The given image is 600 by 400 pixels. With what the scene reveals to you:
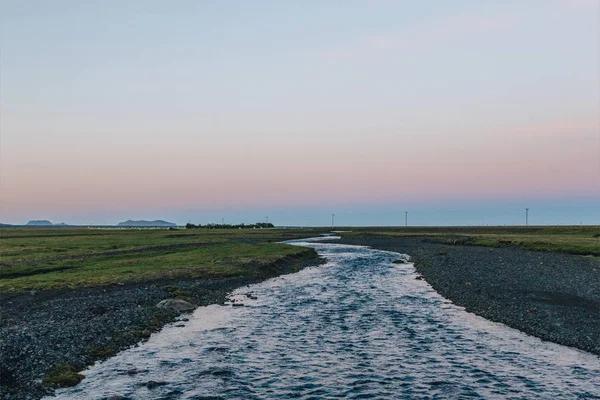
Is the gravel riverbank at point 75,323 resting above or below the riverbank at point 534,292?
below

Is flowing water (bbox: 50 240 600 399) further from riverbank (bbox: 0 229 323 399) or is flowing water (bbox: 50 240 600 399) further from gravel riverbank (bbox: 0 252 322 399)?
riverbank (bbox: 0 229 323 399)

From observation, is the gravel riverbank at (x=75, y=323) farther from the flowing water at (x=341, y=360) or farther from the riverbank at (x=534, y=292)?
the riverbank at (x=534, y=292)

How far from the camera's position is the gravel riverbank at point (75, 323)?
70.6ft

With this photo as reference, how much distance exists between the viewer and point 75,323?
97.0 feet

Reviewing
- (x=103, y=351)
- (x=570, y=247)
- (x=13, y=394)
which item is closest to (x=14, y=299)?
(x=103, y=351)

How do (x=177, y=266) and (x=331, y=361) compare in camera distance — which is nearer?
(x=331, y=361)

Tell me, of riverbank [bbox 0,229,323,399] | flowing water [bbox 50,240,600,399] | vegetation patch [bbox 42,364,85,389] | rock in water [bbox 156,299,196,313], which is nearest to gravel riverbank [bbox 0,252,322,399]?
riverbank [bbox 0,229,323,399]

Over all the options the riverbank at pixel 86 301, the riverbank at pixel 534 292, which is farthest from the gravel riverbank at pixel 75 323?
the riverbank at pixel 534 292

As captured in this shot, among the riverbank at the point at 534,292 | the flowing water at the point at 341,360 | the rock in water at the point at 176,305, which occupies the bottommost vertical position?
the flowing water at the point at 341,360

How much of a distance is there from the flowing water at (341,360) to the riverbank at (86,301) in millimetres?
1937

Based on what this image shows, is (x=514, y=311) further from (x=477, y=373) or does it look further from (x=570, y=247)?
(x=570, y=247)

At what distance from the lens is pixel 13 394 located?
729 inches

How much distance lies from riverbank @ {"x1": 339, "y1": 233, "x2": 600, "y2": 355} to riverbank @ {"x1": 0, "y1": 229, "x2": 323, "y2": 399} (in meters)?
23.8

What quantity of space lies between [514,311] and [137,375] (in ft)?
94.2
